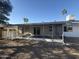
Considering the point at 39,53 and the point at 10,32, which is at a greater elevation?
the point at 10,32

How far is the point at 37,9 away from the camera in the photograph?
36.9 m

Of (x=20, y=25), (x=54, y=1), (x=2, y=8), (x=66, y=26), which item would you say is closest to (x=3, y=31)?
(x=20, y=25)

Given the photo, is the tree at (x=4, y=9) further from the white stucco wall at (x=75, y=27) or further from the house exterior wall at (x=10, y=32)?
the white stucco wall at (x=75, y=27)

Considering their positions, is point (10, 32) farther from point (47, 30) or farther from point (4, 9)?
point (47, 30)

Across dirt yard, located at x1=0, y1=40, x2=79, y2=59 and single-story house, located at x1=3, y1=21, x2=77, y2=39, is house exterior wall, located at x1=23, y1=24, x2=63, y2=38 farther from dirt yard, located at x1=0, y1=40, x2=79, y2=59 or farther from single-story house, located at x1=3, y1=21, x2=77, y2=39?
dirt yard, located at x1=0, y1=40, x2=79, y2=59

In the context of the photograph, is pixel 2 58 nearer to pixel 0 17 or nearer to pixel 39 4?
pixel 0 17

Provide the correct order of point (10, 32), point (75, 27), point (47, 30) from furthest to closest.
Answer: point (47, 30), point (10, 32), point (75, 27)

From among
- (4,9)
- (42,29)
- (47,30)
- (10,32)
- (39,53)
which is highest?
(4,9)

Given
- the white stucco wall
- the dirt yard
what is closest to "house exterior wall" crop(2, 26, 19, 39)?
the dirt yard

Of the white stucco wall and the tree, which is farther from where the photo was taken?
the white stucco wall

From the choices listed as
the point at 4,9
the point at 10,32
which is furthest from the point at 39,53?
the point at 10,32

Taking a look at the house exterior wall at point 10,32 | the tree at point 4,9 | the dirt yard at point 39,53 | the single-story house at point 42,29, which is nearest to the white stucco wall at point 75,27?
the single-story house at point 42,29

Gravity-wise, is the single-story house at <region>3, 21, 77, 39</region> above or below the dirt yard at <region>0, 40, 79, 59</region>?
above

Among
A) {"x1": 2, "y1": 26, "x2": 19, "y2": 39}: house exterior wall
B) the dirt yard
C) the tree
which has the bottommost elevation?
the dirt yard
